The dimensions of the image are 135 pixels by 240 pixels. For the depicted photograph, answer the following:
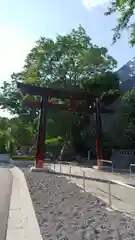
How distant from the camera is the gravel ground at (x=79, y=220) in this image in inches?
205

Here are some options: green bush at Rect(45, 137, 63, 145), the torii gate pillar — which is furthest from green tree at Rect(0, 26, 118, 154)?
the torii gate pillar

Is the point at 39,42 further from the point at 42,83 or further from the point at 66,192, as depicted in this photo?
the point at 66,192

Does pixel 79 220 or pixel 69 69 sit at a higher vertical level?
pixel 69 69

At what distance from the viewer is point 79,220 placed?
20.7 feet

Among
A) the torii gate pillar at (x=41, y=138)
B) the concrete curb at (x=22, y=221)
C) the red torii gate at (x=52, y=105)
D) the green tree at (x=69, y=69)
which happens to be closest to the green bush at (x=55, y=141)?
the green tree at (x=69, y=69)

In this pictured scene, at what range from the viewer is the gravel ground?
17.1ft

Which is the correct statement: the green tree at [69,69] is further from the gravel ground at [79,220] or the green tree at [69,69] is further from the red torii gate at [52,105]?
the gravel ground at [79,220]

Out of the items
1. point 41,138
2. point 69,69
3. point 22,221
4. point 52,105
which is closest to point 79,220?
point 22,221

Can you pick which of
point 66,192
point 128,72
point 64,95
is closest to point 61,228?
point 66,192

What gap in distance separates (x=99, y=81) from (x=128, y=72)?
600 centimetres

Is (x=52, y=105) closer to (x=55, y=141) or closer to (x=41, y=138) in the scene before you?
(x=41, y=138)

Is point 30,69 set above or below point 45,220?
above

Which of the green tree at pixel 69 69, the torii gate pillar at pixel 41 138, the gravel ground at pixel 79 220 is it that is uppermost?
the green tree at pixel 69 69

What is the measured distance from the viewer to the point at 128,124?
30188 mm
